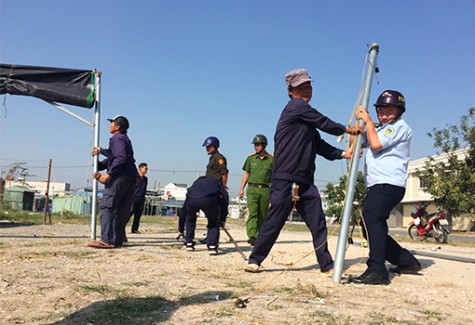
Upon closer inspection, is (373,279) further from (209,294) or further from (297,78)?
(297,78)

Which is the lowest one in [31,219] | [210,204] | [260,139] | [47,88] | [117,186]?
[31,219]

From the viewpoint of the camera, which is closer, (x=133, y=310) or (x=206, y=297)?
(x=133, y=310)

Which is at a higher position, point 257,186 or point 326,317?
point 257,186

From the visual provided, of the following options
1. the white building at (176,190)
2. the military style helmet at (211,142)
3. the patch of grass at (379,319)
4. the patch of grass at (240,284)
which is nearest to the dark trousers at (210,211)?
the military style helmet at (211,142)

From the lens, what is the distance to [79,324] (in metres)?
2.42

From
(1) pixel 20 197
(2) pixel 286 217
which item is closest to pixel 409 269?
(2) pixel 286 217

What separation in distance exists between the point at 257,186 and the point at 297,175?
3508 mm

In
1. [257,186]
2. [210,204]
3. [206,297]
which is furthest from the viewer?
[257,186]

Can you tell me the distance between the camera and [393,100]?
405cm

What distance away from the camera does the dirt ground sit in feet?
8.48

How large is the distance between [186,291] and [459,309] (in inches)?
82.2

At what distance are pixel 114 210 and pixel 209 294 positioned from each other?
368 centimetres

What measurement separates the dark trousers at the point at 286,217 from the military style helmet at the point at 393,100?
3.70 feet

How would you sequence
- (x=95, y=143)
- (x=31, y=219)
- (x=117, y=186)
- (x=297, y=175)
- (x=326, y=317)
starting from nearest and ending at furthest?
1. (x=326, y=317)
2. (x=297, y=175)
3. (x=117, y=186)
4. (x=95, y=143)
5. (x=31, y=219)
